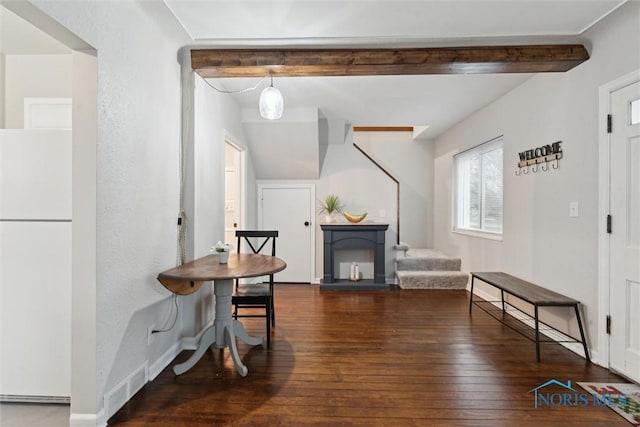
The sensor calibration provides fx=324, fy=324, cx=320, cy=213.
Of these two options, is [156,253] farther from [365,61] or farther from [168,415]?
[365,61]

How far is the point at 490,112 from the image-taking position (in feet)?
13.3

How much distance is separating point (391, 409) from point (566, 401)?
1.10 metres

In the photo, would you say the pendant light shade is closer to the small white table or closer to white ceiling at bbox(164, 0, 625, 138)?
white ceiling at bbox(164, 0, 625, 138)

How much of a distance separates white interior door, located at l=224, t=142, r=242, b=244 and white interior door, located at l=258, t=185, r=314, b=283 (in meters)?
0.50

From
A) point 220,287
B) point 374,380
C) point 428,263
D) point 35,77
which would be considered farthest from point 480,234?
point 35,77

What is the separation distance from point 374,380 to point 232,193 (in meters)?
3.54

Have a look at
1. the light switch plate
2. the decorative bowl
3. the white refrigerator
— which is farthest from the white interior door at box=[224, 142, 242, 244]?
the light switch plate

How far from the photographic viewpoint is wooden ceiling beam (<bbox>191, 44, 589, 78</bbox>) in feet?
8.45

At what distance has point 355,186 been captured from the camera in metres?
5.42

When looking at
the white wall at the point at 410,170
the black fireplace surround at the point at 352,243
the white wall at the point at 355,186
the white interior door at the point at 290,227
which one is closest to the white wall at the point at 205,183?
the white interior door at the point at 290,227

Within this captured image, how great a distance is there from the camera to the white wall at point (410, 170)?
593cm

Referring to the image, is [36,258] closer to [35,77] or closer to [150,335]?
[150,335]

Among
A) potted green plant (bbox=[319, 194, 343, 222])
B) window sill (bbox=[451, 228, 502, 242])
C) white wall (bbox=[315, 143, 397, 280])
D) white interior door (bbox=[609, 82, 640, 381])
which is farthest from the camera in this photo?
white wall (bbox=[315, 143, 397, 280])

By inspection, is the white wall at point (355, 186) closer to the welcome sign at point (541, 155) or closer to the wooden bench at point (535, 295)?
the wooden bench at point (535, 295)
